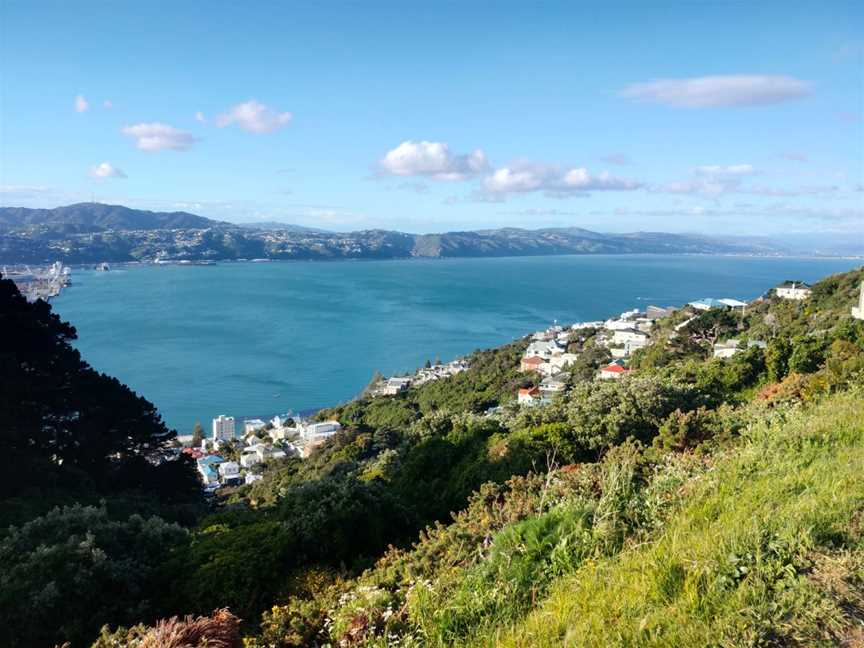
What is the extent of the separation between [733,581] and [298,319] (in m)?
64.8

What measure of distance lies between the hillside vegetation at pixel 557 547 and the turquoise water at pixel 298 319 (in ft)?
104

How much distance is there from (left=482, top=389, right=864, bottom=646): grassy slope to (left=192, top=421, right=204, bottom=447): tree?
102 ft

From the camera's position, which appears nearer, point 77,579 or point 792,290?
point 77,579

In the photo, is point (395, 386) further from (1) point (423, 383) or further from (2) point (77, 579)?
(2) point (77, 579)

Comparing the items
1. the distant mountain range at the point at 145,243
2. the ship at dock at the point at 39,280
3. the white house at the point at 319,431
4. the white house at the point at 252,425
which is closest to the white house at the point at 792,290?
the white house at the point at 319,431

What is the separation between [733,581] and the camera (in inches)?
81.5

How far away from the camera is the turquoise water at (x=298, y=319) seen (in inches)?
1630

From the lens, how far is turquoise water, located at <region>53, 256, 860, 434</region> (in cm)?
4141

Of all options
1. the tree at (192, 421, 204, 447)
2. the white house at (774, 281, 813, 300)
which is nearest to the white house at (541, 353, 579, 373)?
the white house at (774, 281, 813, 300)

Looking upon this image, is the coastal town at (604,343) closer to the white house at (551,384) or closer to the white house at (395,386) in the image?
the white house at (551,384)

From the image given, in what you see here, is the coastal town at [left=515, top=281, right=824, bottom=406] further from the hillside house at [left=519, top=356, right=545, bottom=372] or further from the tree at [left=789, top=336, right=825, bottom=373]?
the tree at [left=789, top=336, right=825, bottom=373]

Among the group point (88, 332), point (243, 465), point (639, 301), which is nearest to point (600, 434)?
point (243, 465)

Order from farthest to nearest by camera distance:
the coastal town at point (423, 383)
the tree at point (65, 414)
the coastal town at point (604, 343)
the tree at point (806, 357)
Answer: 1. the coastal town at point (604, 343)
2. the coastal town at point (423, 383)
3. the tree at point (65, 414)
4. the tree at point (806, 357)

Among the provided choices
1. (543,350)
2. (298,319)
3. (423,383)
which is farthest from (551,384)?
(298,319)
